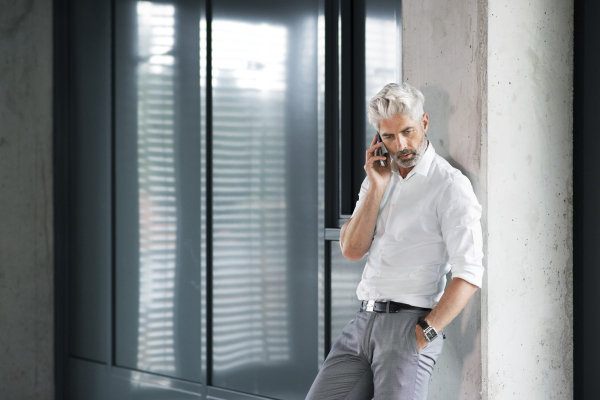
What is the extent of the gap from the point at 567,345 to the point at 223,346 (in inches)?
75.4

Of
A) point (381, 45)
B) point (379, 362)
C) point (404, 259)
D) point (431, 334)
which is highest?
point (381, 45)

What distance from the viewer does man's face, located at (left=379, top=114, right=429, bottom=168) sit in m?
2.03

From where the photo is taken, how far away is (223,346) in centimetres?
361

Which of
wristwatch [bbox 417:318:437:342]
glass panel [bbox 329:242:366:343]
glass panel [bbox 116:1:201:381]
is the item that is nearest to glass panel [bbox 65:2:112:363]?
glass panel [bbox 116:1:201:381]

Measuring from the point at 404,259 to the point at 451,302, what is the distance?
0.72 feet

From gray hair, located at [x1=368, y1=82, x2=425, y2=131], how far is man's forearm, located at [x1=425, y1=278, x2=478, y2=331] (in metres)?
0.56

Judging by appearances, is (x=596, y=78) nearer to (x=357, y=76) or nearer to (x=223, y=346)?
(x=357, y=76)

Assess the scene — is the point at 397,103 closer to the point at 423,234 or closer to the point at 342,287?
the point at 423,234

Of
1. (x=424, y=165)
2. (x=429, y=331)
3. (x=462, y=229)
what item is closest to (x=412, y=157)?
(x=424, y=165)

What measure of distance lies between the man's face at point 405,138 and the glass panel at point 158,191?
195cm

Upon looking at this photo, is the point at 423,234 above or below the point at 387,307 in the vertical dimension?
above

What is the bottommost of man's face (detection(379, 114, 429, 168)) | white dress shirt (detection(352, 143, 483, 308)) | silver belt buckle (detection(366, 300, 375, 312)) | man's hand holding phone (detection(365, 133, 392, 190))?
silver belt buckle (detection(366, 300, 375, 312))
